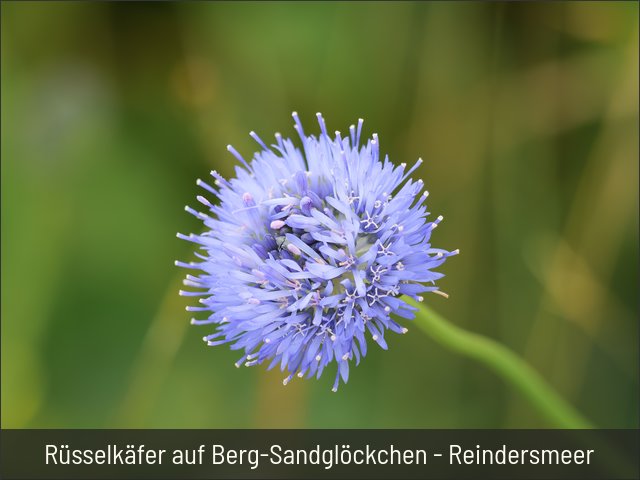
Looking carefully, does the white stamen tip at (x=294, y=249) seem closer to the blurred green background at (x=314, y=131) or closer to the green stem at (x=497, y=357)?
the green stem at (x=497, y=357)

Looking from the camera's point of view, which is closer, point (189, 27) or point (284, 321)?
point (284, 321)

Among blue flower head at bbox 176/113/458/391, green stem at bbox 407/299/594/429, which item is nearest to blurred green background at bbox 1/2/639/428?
green stem at bbox 407/299/594/429

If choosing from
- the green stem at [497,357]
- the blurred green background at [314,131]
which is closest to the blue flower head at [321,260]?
the green stem at [497,357]

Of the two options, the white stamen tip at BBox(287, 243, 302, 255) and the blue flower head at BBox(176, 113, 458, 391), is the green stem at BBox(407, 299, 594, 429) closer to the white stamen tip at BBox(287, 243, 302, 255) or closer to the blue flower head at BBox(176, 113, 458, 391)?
the blue flower head at BBox(176, 113, 458, 391)

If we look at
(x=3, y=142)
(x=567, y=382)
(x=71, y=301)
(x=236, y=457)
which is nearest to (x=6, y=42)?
(x=3, y=142)

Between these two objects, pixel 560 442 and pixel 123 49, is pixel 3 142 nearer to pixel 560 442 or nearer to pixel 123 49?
pixel 123 49

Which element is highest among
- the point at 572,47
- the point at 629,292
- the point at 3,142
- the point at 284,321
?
the point at 572,47
